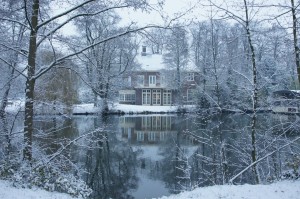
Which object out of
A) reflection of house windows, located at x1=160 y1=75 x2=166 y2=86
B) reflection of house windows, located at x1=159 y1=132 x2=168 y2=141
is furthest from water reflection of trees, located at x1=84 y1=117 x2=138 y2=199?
reflection of house windows, located at x1=160 y1=75 x2=166 y2=86

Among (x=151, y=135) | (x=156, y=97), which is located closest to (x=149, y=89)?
(x=156, y=97)

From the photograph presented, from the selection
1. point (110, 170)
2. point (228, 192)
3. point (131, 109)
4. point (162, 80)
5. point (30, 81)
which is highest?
point (162, 80)

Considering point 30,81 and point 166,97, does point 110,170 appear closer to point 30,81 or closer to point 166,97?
point 30,81

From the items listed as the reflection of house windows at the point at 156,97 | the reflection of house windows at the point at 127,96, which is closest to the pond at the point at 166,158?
the reflection of house windows at the point at 156,97

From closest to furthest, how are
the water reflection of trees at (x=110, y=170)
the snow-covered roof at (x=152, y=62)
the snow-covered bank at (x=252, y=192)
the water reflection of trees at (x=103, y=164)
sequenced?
the snow-covered bank at (x=252, y=192) → the water reflection of trees at (x=103, y=164) → the water reflection of trees at (x=110, y=170) → the snow-covered roof at (x=152, y=62)

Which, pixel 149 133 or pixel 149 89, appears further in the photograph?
pixel 149 89

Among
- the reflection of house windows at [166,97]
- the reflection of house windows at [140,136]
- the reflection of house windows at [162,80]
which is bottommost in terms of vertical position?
the reflection of house windows at [140,136]

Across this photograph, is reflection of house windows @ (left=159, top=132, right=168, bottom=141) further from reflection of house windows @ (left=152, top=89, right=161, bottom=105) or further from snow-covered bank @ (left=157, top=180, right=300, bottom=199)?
reflection of house windows @ (left=152, top=89, right=161, bottom=105)

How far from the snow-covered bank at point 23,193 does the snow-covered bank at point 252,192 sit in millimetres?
2790

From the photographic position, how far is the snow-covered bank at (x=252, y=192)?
6.45 meters

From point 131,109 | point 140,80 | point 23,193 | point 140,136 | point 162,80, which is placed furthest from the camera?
point 140,80

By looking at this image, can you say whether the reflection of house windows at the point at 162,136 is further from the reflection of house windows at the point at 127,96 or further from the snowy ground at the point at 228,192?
the reflection of house windows at the point at 127,96

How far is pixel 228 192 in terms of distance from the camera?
6.86 m

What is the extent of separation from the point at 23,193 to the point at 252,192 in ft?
16.4
